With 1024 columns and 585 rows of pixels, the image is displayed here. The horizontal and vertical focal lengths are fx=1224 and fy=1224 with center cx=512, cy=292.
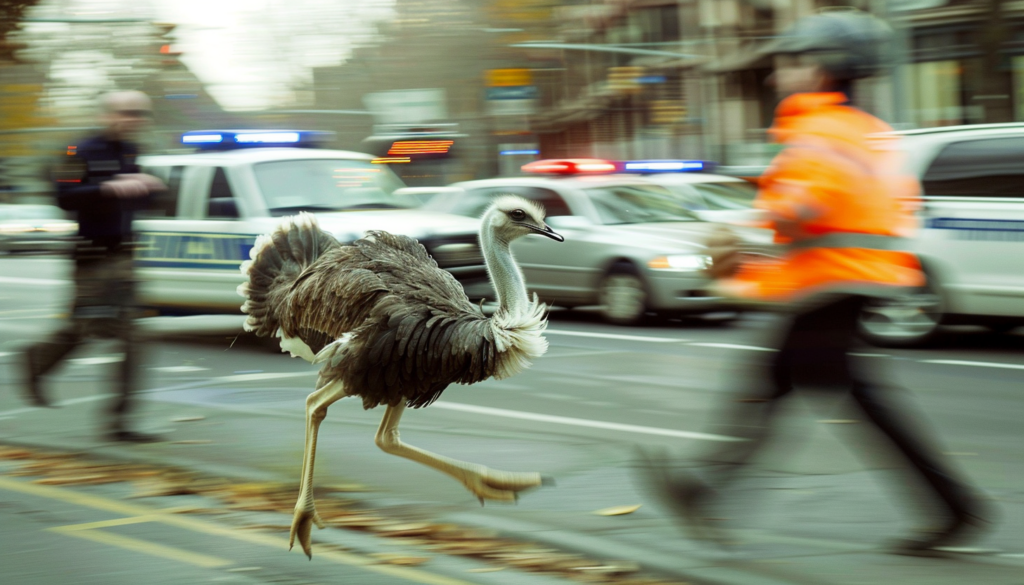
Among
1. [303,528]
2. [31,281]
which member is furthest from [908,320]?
[31,281]

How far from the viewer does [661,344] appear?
35.2 ft

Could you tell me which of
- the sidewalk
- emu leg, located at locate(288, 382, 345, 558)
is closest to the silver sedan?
the sidewalk

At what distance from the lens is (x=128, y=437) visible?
6.73 m

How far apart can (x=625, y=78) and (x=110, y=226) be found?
3139cm

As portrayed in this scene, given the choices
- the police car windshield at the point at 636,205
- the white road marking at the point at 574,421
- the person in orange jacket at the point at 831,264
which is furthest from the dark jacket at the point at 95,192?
the police car windshield at the point at 636,205

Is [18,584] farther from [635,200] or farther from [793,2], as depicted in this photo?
[793,2]

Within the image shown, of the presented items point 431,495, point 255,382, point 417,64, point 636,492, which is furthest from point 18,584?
point 417,64

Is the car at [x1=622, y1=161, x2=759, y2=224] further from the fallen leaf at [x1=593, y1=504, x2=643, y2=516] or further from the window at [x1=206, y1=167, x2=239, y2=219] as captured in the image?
the fallen leaf at [x1=593, y1=504, x2=643, y2=516]

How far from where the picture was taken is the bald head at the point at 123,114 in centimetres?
674

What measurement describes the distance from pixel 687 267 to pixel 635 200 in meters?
1.55

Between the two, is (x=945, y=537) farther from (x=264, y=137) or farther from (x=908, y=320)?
(x=264, y=137)

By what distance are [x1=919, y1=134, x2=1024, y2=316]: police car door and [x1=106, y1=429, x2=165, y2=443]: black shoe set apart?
610 centimetres

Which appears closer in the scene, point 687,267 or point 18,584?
point 18,584

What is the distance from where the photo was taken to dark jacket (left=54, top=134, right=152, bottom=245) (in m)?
6.69
